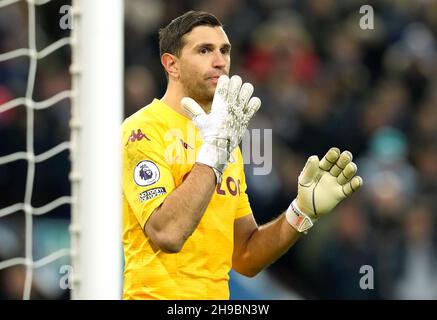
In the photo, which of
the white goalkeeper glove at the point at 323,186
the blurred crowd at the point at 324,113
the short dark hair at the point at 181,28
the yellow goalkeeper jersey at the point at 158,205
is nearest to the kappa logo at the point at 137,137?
the yellow goalkeeper jersey at the point at 158,205

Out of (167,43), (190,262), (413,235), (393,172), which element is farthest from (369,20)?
(190,262)

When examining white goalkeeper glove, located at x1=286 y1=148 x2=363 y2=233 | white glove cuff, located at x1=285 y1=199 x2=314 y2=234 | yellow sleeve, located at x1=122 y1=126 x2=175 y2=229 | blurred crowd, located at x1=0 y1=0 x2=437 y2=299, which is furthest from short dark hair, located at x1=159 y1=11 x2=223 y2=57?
blurred crowd, located at x1=0 y1=0 x2=437 y2=299

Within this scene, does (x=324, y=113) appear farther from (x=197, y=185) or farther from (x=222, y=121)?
(x=197, y=185)

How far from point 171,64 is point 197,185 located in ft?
2.77

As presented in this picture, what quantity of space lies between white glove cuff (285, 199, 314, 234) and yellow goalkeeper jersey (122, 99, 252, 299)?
1.13ft

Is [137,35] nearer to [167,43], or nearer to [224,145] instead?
[167,43]

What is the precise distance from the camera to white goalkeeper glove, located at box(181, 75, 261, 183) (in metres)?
4.65

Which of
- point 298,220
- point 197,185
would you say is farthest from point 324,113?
point 197,185

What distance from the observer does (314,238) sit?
883 cm

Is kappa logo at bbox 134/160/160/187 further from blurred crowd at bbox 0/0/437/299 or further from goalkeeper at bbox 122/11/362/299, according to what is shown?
blurred crowd at bbox 0/0/437/299

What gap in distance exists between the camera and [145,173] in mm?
4734
